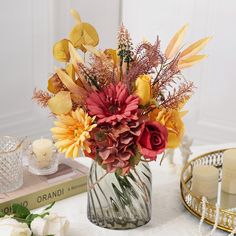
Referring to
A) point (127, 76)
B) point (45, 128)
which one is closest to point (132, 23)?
point (45, 128)

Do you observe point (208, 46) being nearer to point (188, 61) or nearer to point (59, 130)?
point (188, 61)

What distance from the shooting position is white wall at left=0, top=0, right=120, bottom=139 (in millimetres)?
2598

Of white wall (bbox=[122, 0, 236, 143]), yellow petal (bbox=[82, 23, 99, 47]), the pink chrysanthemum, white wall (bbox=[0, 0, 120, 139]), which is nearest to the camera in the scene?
the pink chrysanthemum

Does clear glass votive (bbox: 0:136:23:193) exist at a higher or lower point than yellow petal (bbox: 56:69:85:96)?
lower

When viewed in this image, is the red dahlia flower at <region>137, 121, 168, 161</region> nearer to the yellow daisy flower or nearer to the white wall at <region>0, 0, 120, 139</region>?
the yellow daisy flower

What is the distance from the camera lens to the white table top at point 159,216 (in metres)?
1.18

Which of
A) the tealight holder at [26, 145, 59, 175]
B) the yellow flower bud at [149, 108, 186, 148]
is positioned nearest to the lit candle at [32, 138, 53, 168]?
the tealight holder at [26, 145, 59, 175]

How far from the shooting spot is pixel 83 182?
1342mm

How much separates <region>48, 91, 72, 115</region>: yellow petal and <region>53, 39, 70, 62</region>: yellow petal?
4.0 inches

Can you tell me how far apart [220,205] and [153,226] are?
0.18m

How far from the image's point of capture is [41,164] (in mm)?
1328

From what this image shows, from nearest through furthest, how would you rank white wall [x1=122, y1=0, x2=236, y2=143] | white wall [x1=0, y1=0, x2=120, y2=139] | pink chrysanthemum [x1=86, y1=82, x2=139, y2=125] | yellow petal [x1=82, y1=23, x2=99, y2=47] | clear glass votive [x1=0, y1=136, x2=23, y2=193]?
pink chrysanthemum [x1=86, y1=82, x2=139, y2=125]
yellow petal [x1=82, y1=23, x2=99, y2=47]
clear glass votive [x1=0, y1=136, x2=23, y2=193]
white wall [x1=0, y1=0, x2=120, y2=139]
white wall [x1=122, y1=0, x2=236, y2=143]

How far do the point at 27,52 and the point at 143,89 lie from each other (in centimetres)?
175

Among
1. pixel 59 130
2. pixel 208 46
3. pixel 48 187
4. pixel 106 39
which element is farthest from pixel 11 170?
pixel 106 39
